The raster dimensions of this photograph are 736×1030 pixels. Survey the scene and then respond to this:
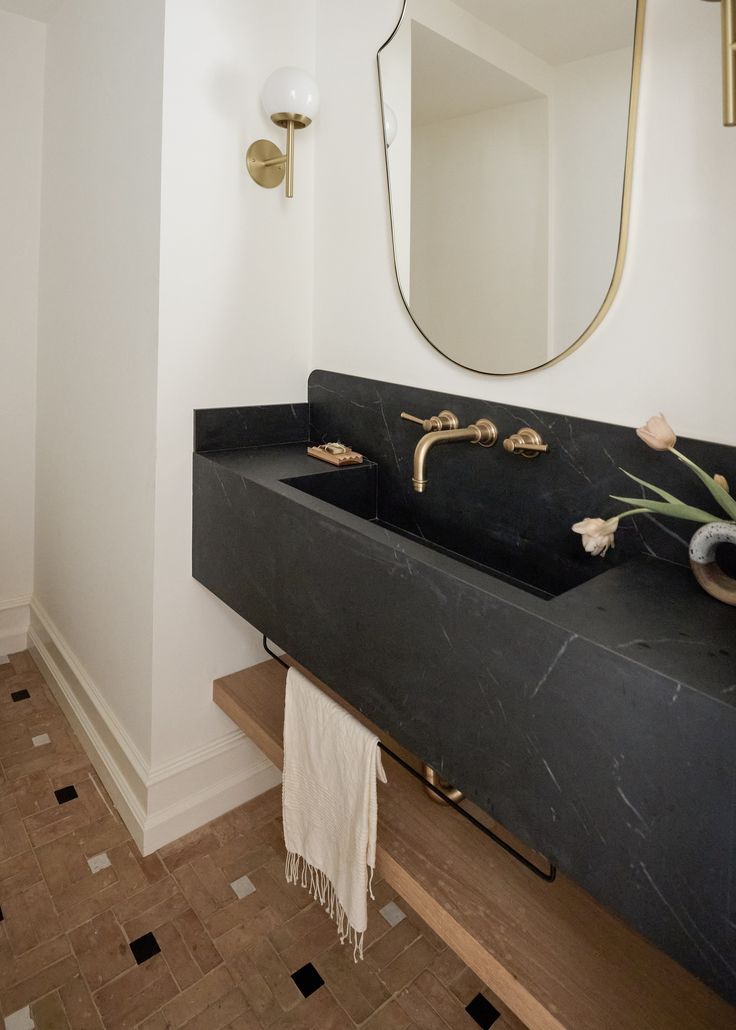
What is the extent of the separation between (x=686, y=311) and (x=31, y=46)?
260 cm

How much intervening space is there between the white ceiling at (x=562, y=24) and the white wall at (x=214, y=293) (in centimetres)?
62

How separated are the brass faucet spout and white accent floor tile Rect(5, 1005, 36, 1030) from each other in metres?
1.39

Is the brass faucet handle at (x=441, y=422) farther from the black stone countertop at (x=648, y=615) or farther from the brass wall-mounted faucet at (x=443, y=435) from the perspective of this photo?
the black stone countertop at (x=648, y=615)

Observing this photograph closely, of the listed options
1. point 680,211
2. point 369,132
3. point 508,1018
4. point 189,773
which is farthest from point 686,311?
point 189,773

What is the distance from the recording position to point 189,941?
5.08ft

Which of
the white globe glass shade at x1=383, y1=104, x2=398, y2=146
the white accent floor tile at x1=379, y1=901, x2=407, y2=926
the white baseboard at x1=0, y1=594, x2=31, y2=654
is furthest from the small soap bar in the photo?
the white baseboard at x1=0, y1=594, x2=31, y2=654

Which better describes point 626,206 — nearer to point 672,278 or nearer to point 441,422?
point 672,278

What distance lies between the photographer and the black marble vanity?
722 mm

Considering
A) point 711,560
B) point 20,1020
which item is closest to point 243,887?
point 20,1020

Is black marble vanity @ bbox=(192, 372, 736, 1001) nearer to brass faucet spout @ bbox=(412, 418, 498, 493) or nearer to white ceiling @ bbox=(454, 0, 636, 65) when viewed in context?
brass faucet spout @ bbox=(412, 418, 498, 493)

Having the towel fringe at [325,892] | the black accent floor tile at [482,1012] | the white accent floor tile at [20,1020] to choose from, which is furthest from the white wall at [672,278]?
the white accent floor tile at [20,1020]

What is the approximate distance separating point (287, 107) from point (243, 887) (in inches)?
77.9

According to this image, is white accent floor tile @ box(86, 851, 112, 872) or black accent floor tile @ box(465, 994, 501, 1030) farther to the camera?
white accent floor tile @ box(86, 851, 112, 872)

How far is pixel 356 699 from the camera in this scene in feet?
3.94
